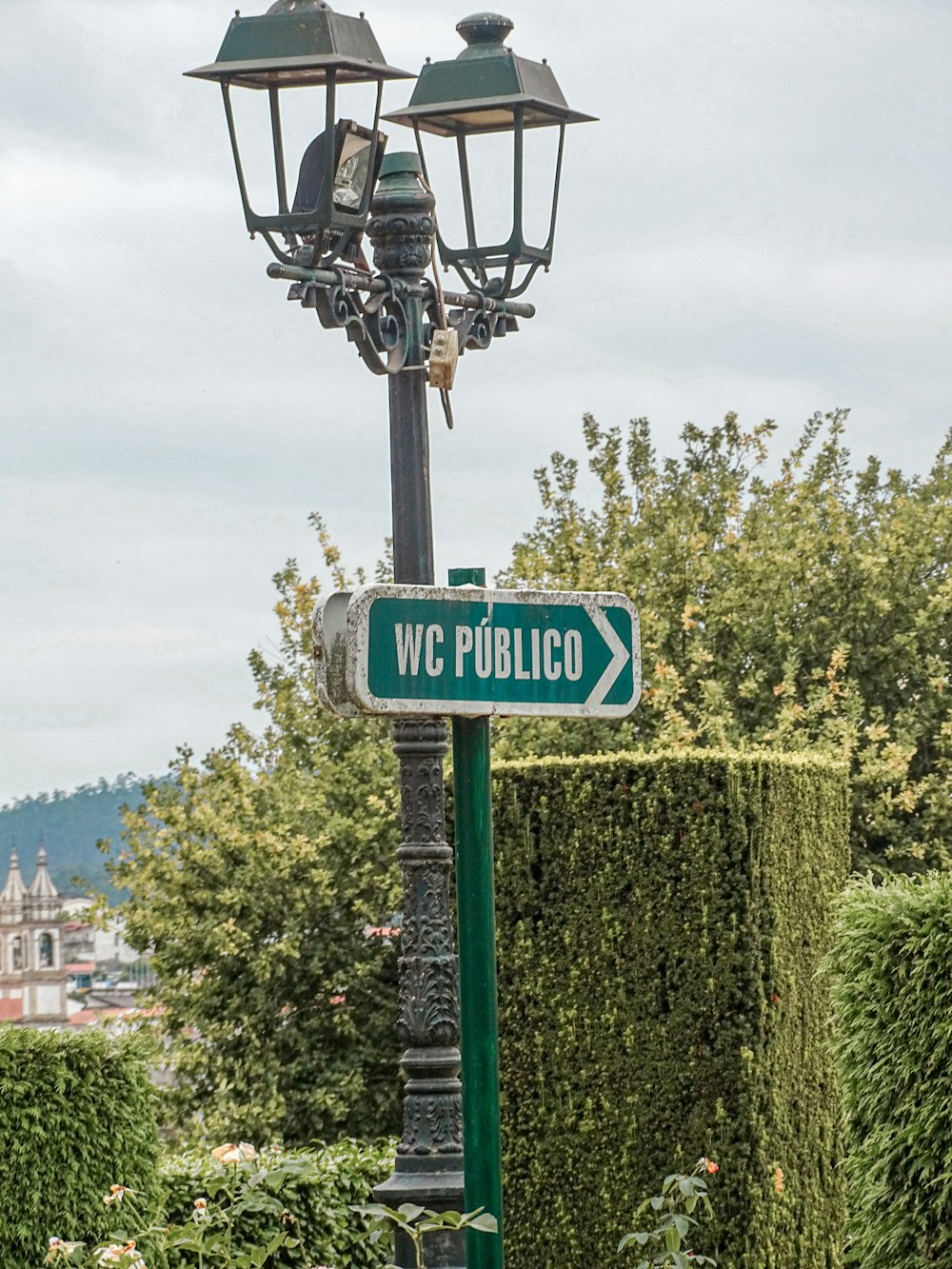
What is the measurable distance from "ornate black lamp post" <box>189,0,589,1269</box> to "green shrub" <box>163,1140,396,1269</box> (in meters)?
2.64

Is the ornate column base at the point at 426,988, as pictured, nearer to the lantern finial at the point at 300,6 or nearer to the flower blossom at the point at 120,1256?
the flower blossom at the point at 120,1256

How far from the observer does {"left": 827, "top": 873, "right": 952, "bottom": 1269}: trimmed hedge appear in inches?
239

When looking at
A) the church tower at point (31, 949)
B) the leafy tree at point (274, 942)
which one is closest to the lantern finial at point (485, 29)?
the leafy tree at point (274, 942)

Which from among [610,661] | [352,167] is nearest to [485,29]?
[352,167]

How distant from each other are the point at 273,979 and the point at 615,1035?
19.0 feet

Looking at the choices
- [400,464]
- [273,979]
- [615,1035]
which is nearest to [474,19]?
[400,464]

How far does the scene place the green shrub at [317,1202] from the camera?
8.91 metres

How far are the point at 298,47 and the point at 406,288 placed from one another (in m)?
0.91

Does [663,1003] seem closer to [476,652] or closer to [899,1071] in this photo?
[899,1071]

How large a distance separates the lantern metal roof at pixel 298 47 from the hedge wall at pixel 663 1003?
4026 mm

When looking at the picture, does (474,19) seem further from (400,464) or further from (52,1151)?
(52,1151)

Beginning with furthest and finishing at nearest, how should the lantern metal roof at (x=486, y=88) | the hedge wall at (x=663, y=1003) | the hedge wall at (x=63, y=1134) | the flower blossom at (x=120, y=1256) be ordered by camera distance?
the hedge wall at (x=663, y=1003)
the hedge wall at (x=63, y=1134)
the lantern metal roof at (x=486, y=88)
the flower blossom at (x=120, y=1256)

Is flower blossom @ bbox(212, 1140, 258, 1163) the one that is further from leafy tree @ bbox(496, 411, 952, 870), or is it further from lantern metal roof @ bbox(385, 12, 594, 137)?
leafy tree @ bbox(496, 411, 952, 870)

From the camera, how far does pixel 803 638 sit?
15.7 meters
